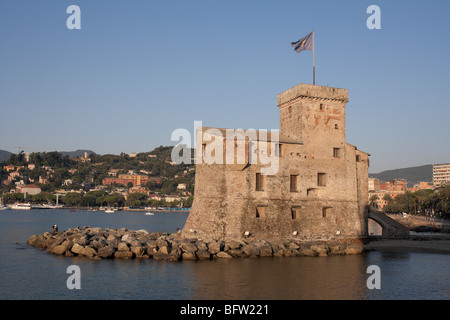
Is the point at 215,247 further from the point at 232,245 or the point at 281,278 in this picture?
the point at 281,278

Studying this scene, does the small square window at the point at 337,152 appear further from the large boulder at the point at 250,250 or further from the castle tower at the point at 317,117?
the large boulder at the point at 250,250

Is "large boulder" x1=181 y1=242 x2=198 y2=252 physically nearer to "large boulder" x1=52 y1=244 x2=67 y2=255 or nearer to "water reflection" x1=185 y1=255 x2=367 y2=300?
"water reflection" x1=185 y1=255 x2=367 y2=300

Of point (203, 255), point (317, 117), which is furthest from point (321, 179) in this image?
point (203, 255)

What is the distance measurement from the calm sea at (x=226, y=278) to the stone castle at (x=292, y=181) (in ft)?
12.9

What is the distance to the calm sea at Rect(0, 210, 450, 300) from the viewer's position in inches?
797

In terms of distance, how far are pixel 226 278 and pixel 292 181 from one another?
1349 centimetres

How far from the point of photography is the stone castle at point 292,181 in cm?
3247

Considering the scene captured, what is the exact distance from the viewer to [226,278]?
76.4ft

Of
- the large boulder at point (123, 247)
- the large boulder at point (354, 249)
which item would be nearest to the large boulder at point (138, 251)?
the large boulder at point (123, 247)

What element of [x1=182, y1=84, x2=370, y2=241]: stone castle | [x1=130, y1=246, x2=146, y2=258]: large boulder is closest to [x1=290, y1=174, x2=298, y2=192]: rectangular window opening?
[x1=182, y1=84, x2=370, y2=241]: stone castle

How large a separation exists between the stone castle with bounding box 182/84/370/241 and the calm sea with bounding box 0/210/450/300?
3.93m

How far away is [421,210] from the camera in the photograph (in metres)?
100

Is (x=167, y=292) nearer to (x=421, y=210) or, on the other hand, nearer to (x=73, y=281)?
(x=73, y=281)
